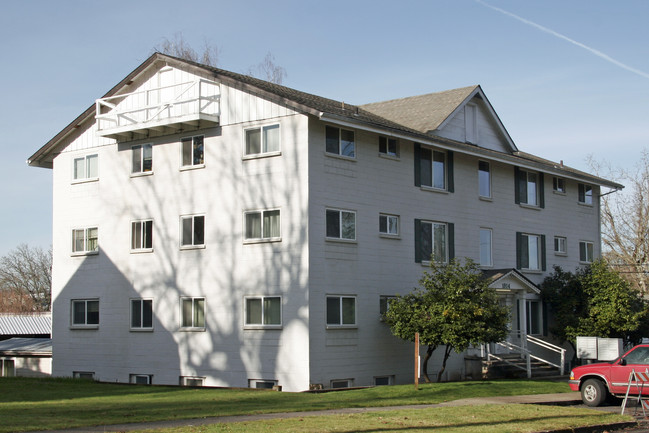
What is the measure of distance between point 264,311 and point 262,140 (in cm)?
557

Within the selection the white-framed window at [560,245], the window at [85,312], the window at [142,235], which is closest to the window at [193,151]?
the window at [142,235]

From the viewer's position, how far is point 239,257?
2795 centimetres

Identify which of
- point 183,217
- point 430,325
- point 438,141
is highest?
point 438,141

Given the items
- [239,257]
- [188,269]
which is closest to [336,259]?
[239,257]

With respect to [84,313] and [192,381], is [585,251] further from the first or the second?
[84,313]

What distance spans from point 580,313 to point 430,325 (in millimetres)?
10859

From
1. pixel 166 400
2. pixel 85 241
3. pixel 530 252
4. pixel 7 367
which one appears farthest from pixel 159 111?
pixel 530 252

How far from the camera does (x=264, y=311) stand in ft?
89.1

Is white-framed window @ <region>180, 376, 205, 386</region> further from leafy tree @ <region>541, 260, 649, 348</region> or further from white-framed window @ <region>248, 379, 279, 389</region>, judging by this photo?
leafy tree @ <region>541, 260, 649, 348</region>

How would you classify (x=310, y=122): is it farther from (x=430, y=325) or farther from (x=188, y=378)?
(x=188, y=378)

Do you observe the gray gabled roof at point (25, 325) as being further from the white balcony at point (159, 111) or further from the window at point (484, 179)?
the window at point (484, 179)

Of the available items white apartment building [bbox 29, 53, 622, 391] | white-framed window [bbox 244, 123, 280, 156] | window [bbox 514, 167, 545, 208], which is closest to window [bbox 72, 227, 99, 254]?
white apartment building [bbox 29, 53, 622, 391]

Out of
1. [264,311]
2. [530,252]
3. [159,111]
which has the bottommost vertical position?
[264,311]

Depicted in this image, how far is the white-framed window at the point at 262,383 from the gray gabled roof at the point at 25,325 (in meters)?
29.4
